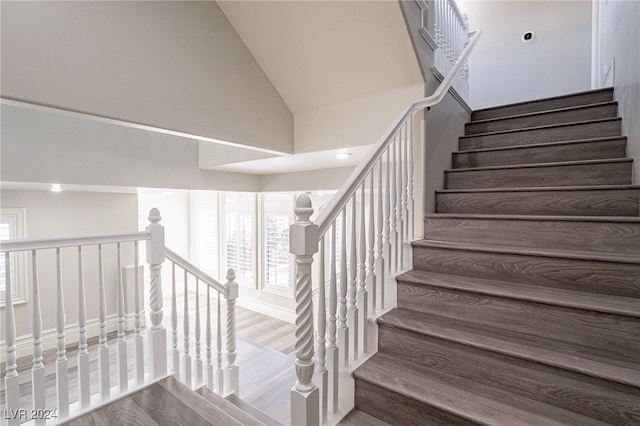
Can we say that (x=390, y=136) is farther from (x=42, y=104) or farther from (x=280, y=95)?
(x=42, y=104)

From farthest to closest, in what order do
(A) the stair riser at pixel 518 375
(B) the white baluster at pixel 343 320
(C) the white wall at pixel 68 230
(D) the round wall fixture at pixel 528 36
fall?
(C) the white wall at pixel 68 230 < (D) the round wall fixture at pixel 528 36 < (B) the white baluster at pixel 343 320 < (A) the stair riser at pixel 518 375

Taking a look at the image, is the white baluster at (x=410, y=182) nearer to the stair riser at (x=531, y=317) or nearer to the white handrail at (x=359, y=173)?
the white handrail at (x=359, y=173)

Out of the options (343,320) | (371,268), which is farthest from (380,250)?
(343,320)

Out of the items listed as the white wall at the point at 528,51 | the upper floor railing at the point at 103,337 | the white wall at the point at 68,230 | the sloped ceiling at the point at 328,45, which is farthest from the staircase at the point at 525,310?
the white wall at the point at 68,230

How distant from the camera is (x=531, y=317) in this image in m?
1.34

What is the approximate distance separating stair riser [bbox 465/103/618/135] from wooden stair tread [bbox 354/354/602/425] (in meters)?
2.22

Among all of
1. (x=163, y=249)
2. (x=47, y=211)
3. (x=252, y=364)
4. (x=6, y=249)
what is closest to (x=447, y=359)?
(x=163, y=249)

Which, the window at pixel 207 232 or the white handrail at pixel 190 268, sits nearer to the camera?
the white handrail at pixel 190 268

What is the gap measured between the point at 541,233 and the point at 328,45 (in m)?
1.86

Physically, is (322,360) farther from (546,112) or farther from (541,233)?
(546,112)

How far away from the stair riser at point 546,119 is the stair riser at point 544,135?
217 mm

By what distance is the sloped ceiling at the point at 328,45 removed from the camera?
2.05 meters

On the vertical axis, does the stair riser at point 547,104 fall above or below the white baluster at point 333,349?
above

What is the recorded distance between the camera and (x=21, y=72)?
4.98ft
